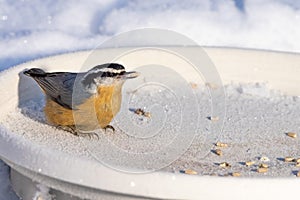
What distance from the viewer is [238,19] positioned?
14.9ft

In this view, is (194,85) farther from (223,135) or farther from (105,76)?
(105,76)

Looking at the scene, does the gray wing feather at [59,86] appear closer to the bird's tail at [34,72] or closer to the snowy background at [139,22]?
the bird's tail at [34,72]

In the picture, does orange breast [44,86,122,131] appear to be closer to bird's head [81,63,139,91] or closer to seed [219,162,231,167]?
bird's head [81,63,139,91]

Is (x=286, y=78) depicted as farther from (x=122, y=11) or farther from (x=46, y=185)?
(x=122, y=11)

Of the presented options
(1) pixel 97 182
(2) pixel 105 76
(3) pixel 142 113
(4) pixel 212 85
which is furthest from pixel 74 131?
(4) pixel 212 85

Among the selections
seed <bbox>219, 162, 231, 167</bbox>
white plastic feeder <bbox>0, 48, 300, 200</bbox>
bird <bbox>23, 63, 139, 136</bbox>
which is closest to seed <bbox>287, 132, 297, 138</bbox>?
seed <bbox>219, 162, 231, 167</bbox>

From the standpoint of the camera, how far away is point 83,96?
2203mm

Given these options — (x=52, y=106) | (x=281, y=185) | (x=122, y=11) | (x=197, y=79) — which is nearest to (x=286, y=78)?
(x=197, y=79)

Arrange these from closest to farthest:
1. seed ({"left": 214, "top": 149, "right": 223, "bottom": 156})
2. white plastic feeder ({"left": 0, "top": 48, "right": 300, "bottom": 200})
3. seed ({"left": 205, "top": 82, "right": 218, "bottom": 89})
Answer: white plastic feeder ({"left": 0, "top": 48, "right": 300, "bottom": 200}) → seed ({"left": 214, "top": 149, "right": 223, "bottom": 156}) → seed ({"left": 205, "top": 82, "right": 218, "bottom": 89})

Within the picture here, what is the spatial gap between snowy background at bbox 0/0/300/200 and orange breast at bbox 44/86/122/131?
1.59 m

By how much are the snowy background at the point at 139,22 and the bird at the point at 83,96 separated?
5.12ft

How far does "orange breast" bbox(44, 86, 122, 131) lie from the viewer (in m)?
2.20

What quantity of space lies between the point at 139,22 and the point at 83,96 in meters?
2.23

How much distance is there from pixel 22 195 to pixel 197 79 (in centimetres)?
101
